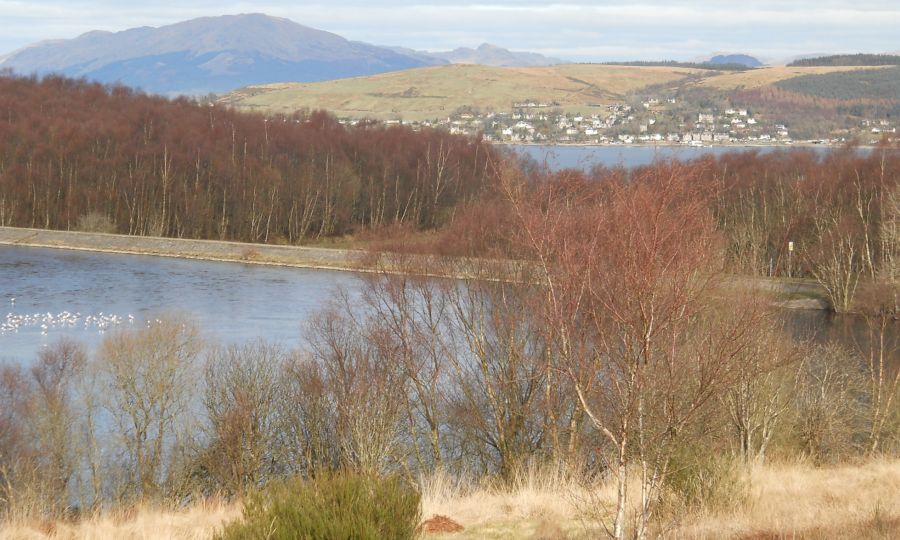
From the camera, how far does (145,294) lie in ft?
149

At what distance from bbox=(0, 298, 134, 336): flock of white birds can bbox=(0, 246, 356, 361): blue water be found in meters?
0.04

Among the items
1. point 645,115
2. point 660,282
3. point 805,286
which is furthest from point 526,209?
point 645,115

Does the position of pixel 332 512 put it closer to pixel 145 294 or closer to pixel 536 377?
pixel 536 377

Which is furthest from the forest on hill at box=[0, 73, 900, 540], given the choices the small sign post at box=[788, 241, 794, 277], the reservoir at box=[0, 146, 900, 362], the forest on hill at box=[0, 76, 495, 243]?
the forest on hill at box=[0, 76, 495, 243]

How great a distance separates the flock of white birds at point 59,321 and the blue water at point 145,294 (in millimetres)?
40

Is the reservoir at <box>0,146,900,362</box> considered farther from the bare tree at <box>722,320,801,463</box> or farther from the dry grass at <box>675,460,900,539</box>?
the dry grass at <box>675,460,900,539</box>

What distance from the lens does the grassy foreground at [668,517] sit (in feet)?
31.5

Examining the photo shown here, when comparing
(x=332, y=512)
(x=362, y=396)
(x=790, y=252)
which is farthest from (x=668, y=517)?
(x=790, y=252)

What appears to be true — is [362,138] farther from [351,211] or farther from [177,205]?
[177,205]

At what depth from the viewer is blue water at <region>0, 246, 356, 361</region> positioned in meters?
36.5

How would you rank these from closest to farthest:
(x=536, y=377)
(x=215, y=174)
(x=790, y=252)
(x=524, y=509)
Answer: (x=524, y=509) < (x=536, y=377) < (x=790, y=252) < (x=215, y=174)

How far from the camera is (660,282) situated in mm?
8375

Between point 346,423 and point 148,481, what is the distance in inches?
171

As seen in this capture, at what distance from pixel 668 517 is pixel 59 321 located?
107 feet
